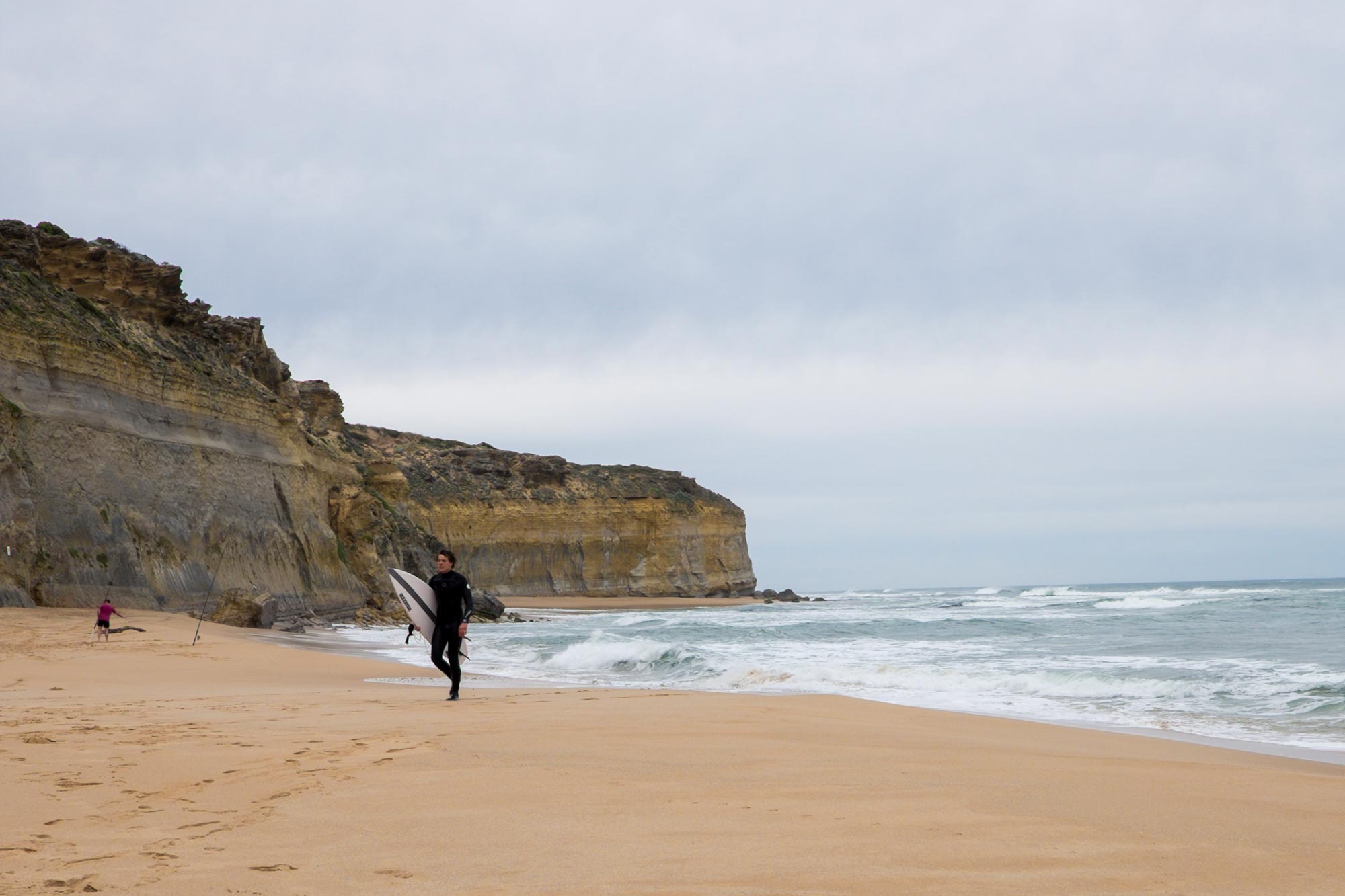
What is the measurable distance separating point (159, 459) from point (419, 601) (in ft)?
54.7

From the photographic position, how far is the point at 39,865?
3.13 meters

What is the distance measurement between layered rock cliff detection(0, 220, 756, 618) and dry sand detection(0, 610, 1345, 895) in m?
14.7

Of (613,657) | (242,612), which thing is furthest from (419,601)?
(242,612)

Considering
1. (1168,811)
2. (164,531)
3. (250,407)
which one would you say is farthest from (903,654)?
(250,407)

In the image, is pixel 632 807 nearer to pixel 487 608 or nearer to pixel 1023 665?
pixel 1023 665

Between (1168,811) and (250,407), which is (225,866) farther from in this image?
(250,407)

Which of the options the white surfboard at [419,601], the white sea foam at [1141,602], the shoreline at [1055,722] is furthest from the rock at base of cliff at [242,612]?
the white sea foam at [1141,602]

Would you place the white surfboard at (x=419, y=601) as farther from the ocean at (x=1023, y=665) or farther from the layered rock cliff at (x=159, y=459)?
the layered rock cliff at (x=159, y=459)

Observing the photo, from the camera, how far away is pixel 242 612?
21234 mm

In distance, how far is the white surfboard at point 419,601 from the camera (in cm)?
997

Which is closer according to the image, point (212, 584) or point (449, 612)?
point (449, 612)

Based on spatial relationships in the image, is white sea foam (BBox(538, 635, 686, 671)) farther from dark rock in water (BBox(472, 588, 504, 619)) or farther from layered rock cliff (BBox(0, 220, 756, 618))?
dark rock in water (BBox(472, 588, 504, 619))

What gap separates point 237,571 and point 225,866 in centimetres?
2425

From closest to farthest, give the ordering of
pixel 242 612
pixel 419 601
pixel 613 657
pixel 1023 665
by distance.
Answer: pixel 419 601 → pixel 1023 665 → pixel 613 657 → pixel 242 612
